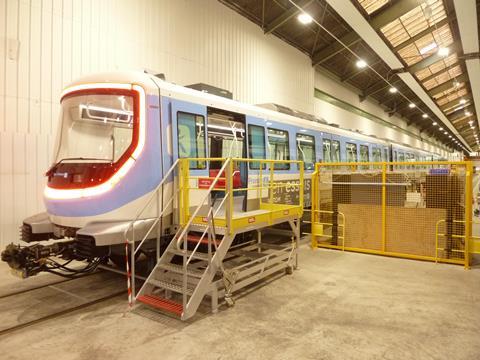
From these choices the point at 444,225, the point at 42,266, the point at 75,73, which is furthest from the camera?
the point at 75,73

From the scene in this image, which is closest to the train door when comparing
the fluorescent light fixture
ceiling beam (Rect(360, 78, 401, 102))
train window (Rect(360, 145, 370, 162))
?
train window (Rect(360, 145, 370, 162))

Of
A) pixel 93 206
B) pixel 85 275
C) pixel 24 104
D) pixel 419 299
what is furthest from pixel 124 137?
pixel 419 299

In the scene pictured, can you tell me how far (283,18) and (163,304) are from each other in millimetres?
10980

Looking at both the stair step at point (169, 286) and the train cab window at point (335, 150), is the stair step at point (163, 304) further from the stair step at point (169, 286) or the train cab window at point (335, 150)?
the train cab window at point (335, 150)

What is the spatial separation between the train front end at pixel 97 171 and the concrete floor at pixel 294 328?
33.8 inches

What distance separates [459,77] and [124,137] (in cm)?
2205

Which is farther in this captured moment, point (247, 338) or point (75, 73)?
point (75, 73)

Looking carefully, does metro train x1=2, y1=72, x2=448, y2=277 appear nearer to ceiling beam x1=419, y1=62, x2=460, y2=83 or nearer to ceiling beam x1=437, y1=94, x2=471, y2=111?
ceiling beam x1=419, y1=62, x2=460, y2=83

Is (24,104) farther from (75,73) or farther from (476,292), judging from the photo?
(476,292)

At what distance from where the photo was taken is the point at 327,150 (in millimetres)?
9594

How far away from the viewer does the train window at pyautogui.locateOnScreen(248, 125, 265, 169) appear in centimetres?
649

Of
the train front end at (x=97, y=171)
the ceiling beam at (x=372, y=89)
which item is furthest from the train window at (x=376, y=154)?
the train front end at (x=97, y=171)

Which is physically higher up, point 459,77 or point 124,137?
point 459,77

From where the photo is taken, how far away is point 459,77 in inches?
798
